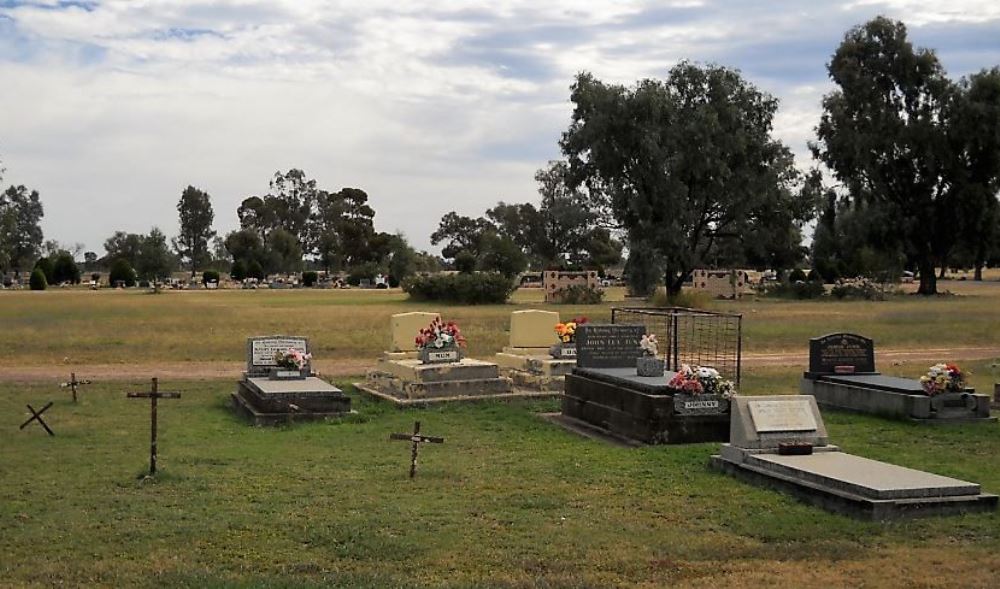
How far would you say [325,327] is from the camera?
34.2 metres

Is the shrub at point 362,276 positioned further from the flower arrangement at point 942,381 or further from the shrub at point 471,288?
the flower arrangement at point 942,381

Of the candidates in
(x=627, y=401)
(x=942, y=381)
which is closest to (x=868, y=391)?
(x=942, y=381)

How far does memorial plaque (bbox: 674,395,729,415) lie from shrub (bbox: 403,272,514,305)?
124ft

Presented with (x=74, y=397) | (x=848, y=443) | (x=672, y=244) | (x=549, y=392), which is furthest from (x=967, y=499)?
(x=672, y=244)

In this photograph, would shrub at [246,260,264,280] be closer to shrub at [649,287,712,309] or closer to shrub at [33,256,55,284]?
shrub at [33,256,55,284]

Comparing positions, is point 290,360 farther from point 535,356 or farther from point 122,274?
point 122,274

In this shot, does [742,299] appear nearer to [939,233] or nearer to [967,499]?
[939,233]

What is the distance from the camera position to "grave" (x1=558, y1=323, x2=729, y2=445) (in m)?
12.9

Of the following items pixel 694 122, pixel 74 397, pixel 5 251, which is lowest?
pixel 74 397

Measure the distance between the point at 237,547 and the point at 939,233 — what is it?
2336 inches

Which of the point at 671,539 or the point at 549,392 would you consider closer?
the point at 671,539

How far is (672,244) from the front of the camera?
50125mm

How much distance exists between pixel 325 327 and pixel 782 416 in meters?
24.9

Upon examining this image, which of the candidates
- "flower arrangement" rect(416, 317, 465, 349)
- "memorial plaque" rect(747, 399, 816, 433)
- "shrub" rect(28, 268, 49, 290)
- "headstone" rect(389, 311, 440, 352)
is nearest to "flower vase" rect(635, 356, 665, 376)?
"memorial plaque" rect(747, 399, 816, 433)
